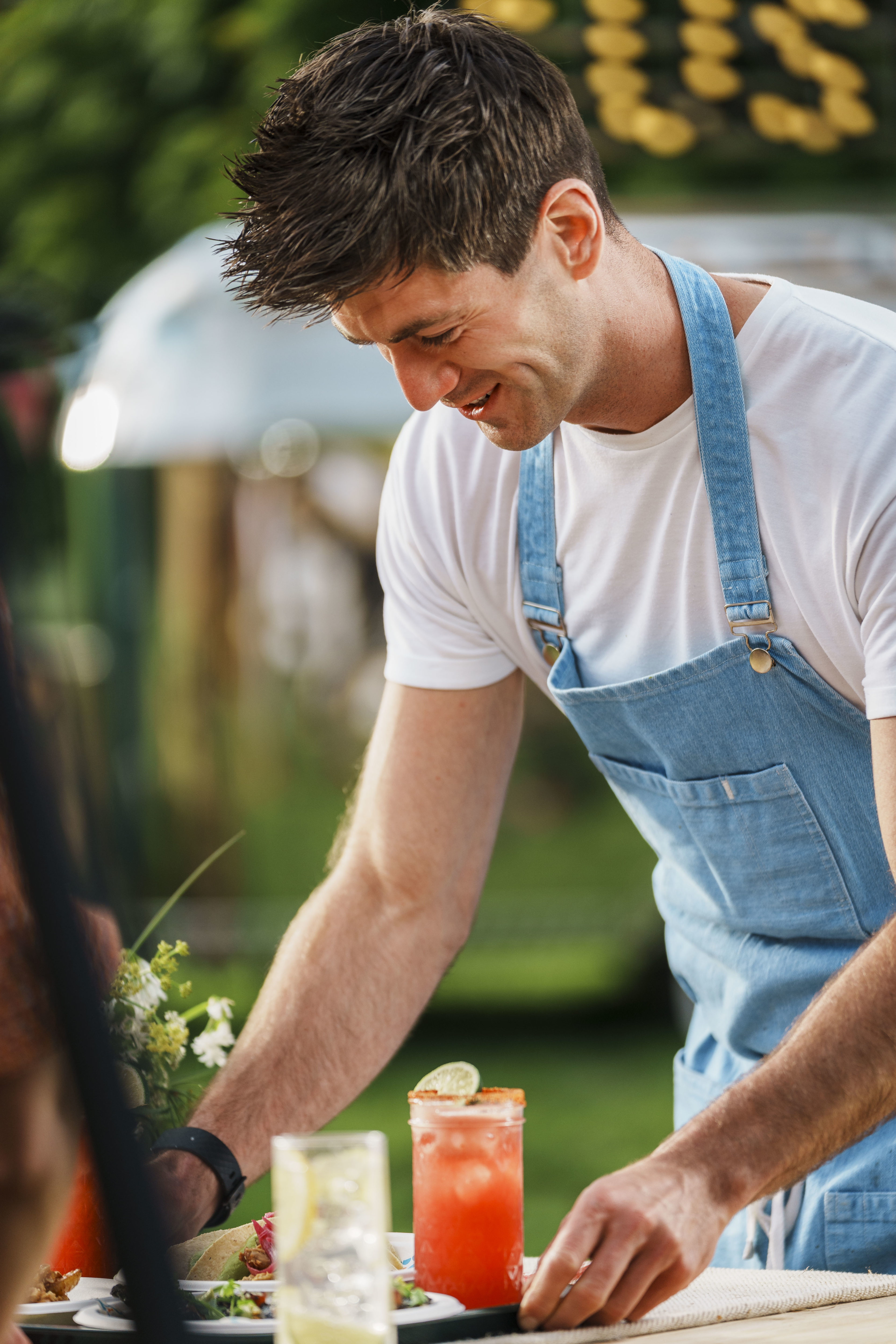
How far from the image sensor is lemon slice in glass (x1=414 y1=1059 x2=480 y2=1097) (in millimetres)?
1177

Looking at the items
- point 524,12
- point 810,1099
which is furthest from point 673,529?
point 524,12

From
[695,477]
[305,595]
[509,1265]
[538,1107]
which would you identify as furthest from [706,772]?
[305,595]

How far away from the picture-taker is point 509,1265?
3.80 feet

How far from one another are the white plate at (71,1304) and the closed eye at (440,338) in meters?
0.78

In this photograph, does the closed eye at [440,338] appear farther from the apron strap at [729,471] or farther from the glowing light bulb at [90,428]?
the glowing light bulb at [90,428]

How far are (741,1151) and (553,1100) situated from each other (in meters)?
3.90

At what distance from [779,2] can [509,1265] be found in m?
3.39

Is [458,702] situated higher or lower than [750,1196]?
higher

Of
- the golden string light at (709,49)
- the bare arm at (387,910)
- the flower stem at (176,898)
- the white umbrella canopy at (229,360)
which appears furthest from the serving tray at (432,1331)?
the white umbrella canopy at (229,360)

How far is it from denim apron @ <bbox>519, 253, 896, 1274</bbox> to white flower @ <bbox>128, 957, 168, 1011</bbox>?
55cm

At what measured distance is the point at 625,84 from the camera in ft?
12.7

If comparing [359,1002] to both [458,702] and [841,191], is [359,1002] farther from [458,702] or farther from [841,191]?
[841,191]

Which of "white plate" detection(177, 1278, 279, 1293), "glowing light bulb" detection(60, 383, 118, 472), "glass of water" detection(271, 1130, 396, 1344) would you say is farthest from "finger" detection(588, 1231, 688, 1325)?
"glowing light bulb" detection(60, 383, 118, 472)

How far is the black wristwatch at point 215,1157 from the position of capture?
1.25 meters
